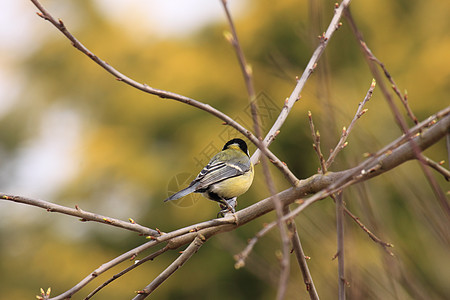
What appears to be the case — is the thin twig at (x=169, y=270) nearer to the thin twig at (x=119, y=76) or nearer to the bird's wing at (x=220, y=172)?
the thin twig at (x=119, y=76)

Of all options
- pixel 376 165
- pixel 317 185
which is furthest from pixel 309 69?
pixel 376 165

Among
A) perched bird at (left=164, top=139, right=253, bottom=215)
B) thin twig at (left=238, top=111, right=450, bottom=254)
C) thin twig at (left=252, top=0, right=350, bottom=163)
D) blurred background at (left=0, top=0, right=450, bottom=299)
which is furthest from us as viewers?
blurred background at (left=0, top=0, right=450, bottom=299)

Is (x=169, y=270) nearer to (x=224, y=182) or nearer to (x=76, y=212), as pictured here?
(x=76, y=212)

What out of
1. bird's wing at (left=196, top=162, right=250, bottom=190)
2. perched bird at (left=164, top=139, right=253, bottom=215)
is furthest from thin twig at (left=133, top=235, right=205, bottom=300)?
bird's wing at (left=196, top=162, right=250, bottom=190)

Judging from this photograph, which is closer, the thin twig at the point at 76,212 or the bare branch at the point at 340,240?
the bare branch at the point at 340,240

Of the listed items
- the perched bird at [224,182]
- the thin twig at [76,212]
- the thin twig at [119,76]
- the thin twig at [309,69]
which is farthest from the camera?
the perched bird at [224,182]

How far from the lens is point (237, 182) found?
242 centimetres

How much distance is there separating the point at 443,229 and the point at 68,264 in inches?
301

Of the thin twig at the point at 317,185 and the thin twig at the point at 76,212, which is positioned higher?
the thin twig at the point at 76,212

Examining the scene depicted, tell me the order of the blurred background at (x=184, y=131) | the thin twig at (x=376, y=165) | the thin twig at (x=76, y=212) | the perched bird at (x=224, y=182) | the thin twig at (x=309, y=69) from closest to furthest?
the thin twig at (x=376, y=165) → the thin twig at (x=76, y=212) → the thin twig at (x=309, y=69) → the perched bird at (x=224, y=182) → the blurred background at (x=184, y=131)

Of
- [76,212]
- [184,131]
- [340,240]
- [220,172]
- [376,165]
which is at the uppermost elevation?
[184,131]

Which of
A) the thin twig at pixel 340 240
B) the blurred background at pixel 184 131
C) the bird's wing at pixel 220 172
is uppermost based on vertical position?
the blurred background at pixel 184 131

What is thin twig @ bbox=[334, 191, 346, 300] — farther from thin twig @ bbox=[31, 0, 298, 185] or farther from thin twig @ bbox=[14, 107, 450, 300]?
thin twig @ bbox=[31, 0, 298, 185]

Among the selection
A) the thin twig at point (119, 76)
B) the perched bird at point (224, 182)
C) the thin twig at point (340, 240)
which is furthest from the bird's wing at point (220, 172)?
the thin twig at point (340, 240)
